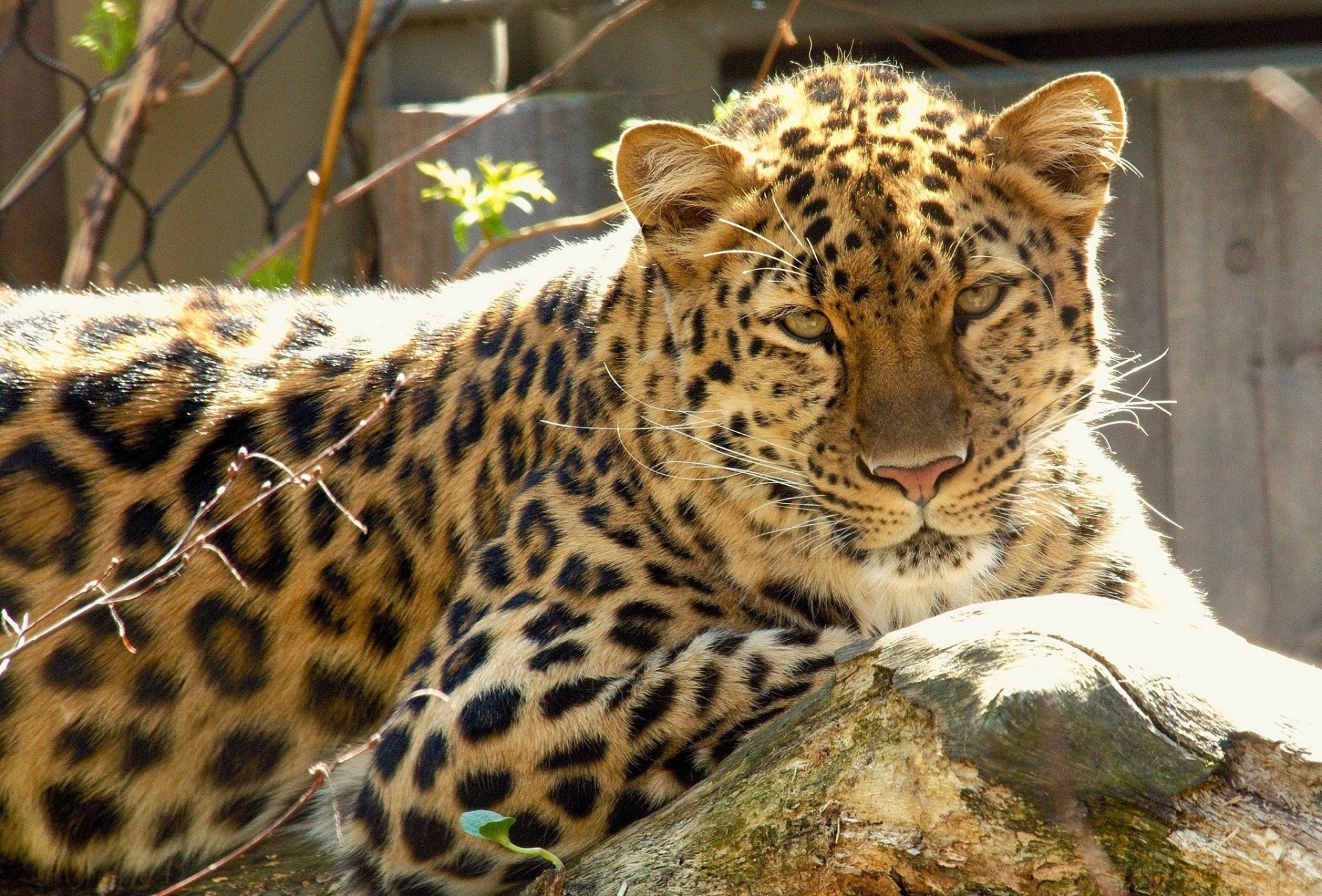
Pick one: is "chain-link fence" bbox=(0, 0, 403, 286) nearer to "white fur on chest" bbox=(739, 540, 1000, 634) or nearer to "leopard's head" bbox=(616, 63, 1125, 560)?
"leopard's head" bbox=(616, 63, 1125, 560)

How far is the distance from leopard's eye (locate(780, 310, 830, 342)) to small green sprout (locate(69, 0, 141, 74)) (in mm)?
5003

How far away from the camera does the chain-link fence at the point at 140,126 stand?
7.47 m

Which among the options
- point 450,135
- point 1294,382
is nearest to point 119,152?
point 450,135

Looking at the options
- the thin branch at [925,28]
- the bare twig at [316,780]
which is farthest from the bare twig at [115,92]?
the bare twig at [316,780]

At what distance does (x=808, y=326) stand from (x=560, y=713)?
3.61 ft

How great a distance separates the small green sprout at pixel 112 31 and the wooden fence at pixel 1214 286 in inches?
55.8

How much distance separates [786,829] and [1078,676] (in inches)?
23.3

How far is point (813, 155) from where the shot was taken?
392 cm

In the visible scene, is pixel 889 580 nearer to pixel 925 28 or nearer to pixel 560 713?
pixel 560 713

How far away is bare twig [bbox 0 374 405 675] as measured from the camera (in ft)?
10.6

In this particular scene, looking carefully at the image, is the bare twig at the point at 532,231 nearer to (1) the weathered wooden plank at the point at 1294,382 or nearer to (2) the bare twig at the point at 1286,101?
(1) the weathered wooden plank at the point at 1294,382

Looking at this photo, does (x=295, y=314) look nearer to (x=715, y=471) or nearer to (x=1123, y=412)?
(x=715, y=471)

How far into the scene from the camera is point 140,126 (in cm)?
768

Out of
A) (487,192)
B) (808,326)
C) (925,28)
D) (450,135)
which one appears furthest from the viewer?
(925,28)
